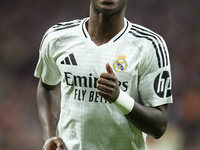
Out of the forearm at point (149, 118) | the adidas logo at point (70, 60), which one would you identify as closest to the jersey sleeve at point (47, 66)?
the adidas logo at point (70, 60)

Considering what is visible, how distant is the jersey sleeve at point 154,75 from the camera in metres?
2.09

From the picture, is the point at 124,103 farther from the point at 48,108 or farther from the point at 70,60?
the point at 48,108

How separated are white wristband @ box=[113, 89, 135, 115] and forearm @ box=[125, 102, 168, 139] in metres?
0.03

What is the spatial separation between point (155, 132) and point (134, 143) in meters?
0.17

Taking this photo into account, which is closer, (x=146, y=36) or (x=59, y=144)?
(x=146, y=36)

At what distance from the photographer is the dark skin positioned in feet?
6.12

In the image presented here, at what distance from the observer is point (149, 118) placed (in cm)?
202

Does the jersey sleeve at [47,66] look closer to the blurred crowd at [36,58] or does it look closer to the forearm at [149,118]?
the forearm at [149,118]

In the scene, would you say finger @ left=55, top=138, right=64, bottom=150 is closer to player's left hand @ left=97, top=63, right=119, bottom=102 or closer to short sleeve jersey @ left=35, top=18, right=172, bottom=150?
short sleeve jersey @ left=35, top=18, right=172, bottom=150

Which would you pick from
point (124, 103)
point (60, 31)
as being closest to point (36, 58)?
point (60, 31)

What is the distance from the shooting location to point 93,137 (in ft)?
7.17

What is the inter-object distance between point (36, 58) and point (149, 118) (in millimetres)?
4125
